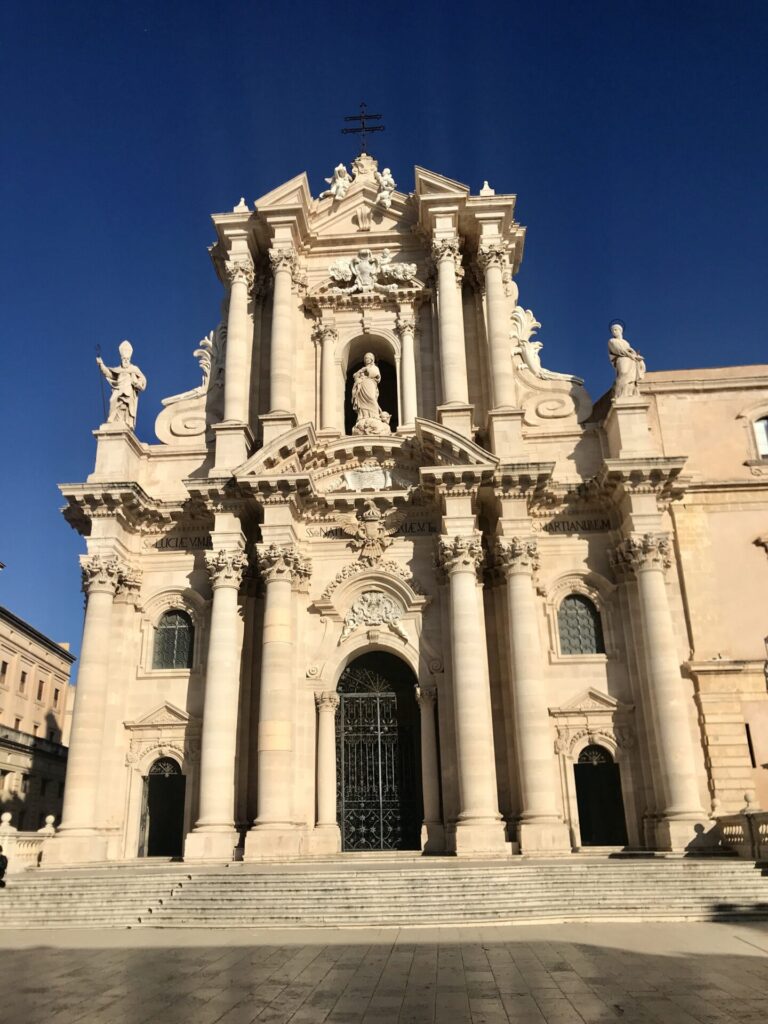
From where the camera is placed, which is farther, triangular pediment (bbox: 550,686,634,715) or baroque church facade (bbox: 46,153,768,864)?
triangular pediment (bbox: 550,686,634,715)

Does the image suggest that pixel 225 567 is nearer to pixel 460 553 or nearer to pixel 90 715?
pixel 90 715

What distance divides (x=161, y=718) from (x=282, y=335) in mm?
11982

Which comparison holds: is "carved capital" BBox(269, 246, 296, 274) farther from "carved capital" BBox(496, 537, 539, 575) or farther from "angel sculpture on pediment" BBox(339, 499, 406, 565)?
"carved capital" BBox(496, 537, 539, 575)

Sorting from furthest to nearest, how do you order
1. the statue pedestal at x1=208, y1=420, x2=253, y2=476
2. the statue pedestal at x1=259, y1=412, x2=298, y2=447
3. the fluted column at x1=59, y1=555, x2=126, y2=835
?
the statue pedestal at x1=259, y1=412, x2=298, y2=447, the statue pedestal at x1=208, y1=420, x2=253, y2=476, the fluted column at x1=59, y1=555, x2=126, y2=835

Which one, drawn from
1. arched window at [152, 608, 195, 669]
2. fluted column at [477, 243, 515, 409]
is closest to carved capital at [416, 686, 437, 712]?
arched window at [152, 608, 195, 669]

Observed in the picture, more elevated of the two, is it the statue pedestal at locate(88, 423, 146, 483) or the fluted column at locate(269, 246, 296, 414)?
the fluted column at locate(269, 246, 296, 414)

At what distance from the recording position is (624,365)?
982 inches

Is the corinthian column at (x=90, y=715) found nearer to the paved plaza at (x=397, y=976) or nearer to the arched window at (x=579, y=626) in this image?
the paved plaza at (x=397, y=976)

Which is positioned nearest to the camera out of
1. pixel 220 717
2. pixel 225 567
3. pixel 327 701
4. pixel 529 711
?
pixel 529 711

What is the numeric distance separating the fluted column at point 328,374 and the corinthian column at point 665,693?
380 inches

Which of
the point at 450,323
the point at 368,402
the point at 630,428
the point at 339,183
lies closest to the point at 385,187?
the point at 339,183

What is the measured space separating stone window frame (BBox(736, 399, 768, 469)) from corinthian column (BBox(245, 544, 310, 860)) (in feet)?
45.2

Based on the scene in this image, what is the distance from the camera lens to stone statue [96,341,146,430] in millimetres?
25422

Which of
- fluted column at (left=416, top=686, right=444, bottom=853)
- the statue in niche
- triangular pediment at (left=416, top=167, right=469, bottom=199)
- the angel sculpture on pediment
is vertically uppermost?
triangular pediment at (left=416, top=167, right=469, bottom=199)
